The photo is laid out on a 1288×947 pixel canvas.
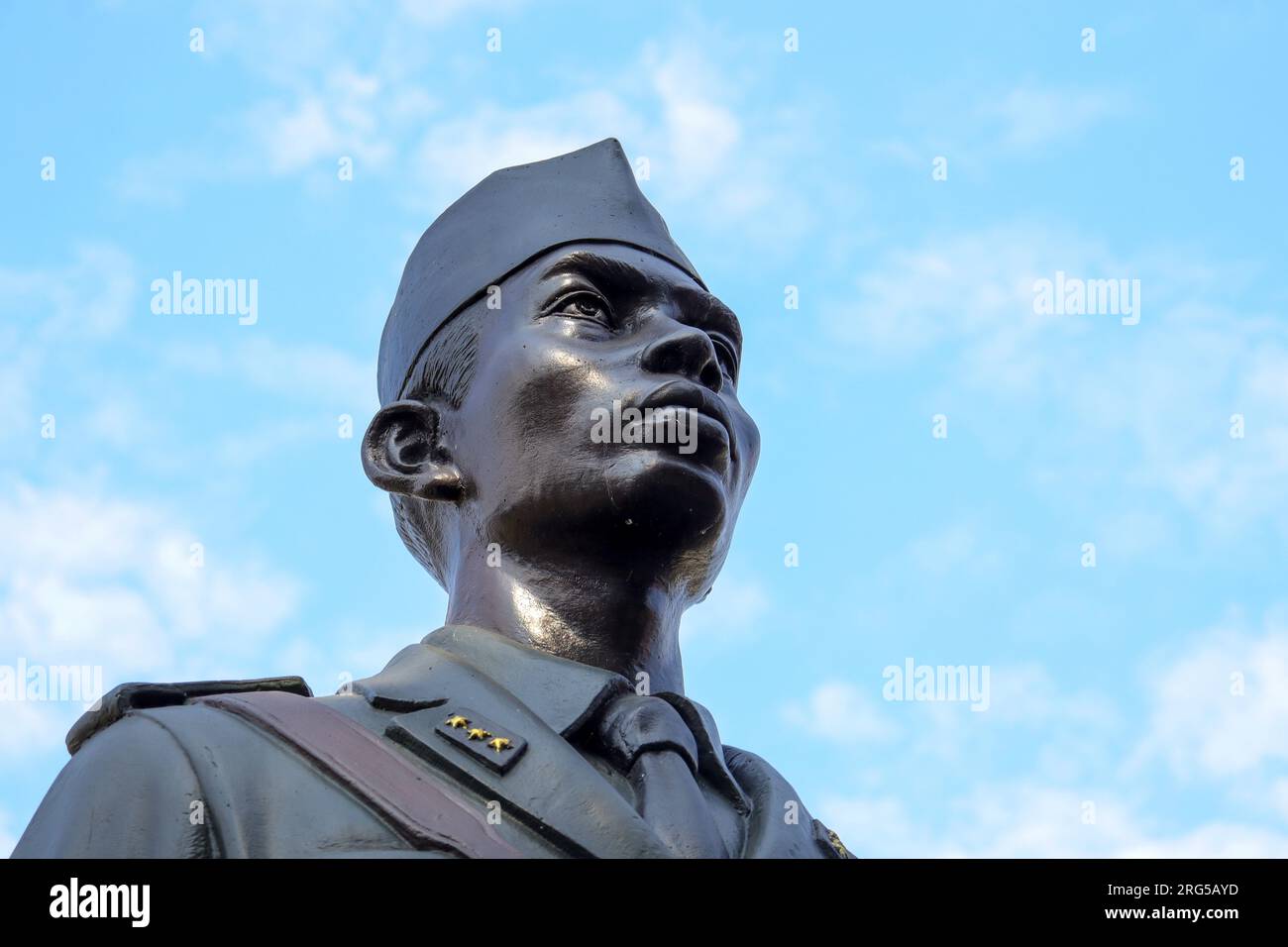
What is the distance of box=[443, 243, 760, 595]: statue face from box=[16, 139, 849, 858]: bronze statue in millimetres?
10

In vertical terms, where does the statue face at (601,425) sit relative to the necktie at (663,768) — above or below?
above

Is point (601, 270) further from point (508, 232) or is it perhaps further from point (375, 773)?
point (375, 773)

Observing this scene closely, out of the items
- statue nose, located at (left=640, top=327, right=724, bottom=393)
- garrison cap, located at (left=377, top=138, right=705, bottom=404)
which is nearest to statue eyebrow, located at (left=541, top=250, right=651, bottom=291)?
garrison cap, located at (left=377, top=138, right=705, bottom=404)

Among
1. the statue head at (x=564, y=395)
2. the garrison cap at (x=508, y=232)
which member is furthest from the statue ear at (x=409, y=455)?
the garrison cap at (x=508, y=232)

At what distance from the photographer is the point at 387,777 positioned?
657 centimetres

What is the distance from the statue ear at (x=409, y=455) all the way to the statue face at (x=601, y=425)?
9cm

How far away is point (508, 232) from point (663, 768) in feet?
8.79

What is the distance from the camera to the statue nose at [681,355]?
313 inches

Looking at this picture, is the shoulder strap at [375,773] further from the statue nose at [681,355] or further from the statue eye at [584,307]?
the statue eye at [584,307]

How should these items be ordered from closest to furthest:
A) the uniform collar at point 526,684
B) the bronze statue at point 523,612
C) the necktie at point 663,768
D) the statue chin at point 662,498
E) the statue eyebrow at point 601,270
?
the bronze statue at point 523,612
the necktie at point 663,768
the uniform collar at point 526,684
the statue chin at point 662,498
the statue eyebrow at point 601,270
